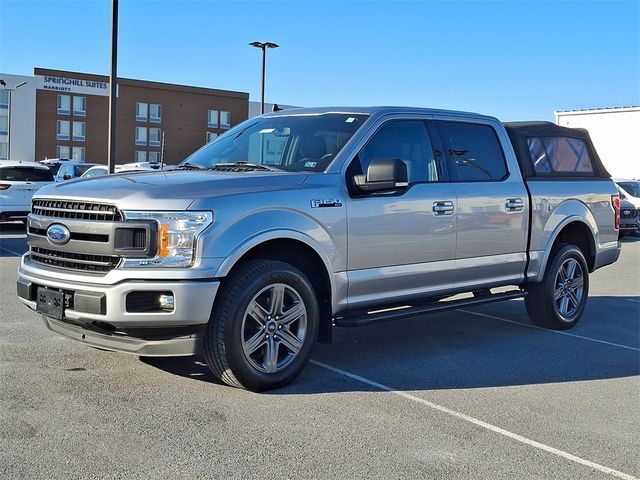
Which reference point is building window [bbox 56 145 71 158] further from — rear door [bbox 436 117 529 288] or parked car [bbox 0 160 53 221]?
rear door [bbox 436 117 529 288]

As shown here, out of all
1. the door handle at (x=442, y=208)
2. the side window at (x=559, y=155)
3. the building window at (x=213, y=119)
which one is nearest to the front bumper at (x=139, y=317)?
the door handle at (x=442, y=208)

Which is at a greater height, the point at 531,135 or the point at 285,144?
the point at 531,135

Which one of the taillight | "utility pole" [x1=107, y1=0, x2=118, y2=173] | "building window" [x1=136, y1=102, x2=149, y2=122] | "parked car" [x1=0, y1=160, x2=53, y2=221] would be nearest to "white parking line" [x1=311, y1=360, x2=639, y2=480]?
the taillight

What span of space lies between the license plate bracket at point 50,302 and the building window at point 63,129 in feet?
205

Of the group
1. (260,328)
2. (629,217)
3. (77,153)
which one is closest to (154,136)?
(77,153)

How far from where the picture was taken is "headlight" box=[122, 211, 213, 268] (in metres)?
4.45

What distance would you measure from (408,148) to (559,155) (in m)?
2.41

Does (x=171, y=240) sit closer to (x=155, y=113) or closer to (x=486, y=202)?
(x=486, y=202)

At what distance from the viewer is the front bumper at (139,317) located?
4.41 meters

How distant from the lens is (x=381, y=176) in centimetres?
527

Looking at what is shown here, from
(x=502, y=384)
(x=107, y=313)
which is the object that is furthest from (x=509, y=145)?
(x=107, y=313)

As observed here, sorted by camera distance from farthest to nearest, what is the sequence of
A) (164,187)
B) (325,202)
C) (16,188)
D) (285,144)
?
(16,188)
(285,144)
(325,202)
(164,187)

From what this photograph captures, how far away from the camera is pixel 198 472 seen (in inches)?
139

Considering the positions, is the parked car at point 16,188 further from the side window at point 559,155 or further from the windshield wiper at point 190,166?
the side window at point 559,155
